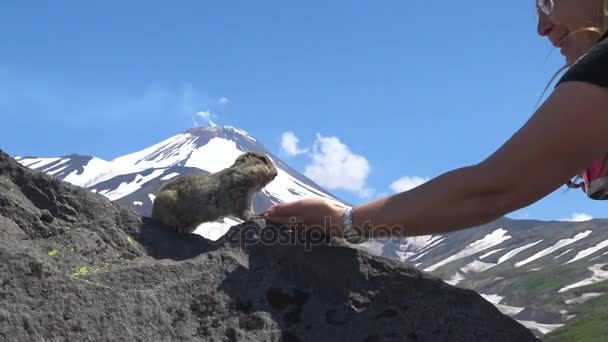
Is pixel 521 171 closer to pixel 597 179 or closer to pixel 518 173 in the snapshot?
pixel 518 173

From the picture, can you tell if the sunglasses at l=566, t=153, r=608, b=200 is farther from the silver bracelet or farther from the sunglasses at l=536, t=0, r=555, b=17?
the silver bracelet

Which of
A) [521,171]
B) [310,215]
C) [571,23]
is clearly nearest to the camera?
[521,171]

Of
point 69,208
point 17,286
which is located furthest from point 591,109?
point 69,208

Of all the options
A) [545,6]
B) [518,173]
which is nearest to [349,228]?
[518,173]

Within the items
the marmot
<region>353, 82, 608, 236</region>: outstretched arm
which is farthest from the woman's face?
the marmot

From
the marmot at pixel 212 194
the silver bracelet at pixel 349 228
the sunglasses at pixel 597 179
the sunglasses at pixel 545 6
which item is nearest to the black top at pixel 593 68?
the sunglasses at pixel 597 179

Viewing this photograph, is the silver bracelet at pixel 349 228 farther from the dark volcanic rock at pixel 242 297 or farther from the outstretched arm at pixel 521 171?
the dark volcanic rock at pixel 242 297
